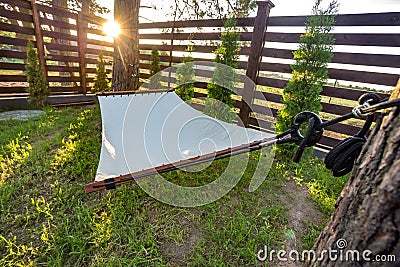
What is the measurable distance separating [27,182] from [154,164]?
4.23 ft

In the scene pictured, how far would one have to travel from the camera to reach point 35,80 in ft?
12.9

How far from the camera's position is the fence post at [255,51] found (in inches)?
125

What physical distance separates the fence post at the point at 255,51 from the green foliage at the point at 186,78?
1155 mm

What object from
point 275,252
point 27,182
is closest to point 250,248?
point 275,252

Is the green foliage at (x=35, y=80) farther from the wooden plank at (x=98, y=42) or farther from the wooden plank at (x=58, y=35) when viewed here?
the wooden plank at (x=98, y=42)

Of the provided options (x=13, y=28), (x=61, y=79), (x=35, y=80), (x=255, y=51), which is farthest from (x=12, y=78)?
(x=255, y=51)

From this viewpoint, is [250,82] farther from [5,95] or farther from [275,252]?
[5,95]

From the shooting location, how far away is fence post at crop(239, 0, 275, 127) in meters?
3.18

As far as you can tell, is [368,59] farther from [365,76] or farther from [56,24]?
[56,24]

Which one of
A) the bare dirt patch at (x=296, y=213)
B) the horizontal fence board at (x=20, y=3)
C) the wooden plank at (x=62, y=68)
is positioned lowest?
the bare dirt patch at (x=296, y=213)

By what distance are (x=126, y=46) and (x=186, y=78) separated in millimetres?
1270

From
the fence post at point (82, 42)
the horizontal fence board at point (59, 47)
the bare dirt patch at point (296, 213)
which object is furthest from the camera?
the fence post at point (82, 42)

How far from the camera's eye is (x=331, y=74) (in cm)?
282

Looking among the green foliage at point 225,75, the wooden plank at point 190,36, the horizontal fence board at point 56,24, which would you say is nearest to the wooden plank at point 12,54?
the horizontal fence board at point 56,24
